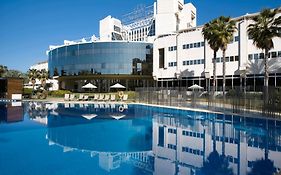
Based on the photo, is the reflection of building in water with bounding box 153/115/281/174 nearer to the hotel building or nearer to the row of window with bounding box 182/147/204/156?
the row of window with bounding box 182/147/204/156

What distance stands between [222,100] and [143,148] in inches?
584

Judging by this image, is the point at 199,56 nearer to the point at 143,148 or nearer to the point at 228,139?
the point at 228,139

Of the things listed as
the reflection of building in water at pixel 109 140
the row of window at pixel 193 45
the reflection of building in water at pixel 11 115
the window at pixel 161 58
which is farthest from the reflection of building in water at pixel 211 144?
the window at pixel 161 58

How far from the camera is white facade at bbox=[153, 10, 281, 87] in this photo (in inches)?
1382

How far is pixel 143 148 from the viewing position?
39.7 ft

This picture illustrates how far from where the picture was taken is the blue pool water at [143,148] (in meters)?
8.88

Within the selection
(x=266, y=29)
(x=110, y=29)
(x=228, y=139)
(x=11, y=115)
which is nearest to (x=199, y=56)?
(x=266, y=29)

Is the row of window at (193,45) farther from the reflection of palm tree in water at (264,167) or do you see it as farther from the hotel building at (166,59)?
the reflection of palm tree in water at (264,167)

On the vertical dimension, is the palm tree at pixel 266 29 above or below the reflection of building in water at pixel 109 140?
above

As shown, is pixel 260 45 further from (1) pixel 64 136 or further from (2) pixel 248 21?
(1) pixel 64 136

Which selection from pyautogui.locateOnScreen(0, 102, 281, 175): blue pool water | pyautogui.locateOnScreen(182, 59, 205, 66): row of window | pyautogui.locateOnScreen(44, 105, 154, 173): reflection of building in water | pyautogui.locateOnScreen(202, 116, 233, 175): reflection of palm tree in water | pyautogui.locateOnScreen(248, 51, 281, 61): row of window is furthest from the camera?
pyautogui.locateOnScreen(182, 59, 205, 66): row of window

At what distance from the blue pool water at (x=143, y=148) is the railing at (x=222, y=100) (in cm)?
156

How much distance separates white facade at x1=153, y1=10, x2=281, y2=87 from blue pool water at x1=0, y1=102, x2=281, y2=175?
1802cm

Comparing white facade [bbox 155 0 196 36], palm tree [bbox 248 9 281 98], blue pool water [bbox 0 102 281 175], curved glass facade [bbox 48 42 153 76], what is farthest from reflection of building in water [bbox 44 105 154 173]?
white facade [bbox 155 0 196 36]
